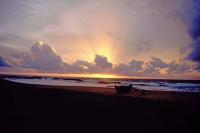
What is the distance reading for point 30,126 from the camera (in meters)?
6.36

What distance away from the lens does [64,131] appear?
6.16 m

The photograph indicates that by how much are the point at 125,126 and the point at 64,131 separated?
9.11 ft

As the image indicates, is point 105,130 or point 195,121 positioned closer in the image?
point 105,130

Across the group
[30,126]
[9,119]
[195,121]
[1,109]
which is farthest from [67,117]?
[195,121]

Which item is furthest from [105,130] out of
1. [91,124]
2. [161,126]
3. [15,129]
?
[15,129]

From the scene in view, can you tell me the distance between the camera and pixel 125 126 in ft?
23.7

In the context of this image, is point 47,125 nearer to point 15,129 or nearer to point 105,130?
point 15,129

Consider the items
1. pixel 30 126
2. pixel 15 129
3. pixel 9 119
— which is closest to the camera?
pixel 15 129

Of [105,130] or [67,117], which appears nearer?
[105,130]

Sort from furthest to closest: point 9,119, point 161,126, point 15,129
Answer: point 161,126 < point 9,119 < point 15,129

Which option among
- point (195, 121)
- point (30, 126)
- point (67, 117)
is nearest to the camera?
point (30, 126)

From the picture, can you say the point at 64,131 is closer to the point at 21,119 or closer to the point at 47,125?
the point at 47,125

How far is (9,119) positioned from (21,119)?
0.49 meters

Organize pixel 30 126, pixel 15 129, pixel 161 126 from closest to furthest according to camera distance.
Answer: pixel 15 129 → pixel 30 126 → pixel 161 126
